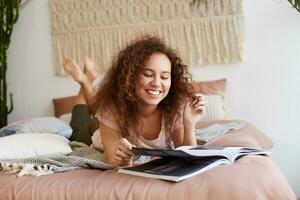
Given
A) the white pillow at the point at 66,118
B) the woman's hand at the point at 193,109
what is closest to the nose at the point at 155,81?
the woman's hand at the point at 193,109

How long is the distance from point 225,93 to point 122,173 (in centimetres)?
165

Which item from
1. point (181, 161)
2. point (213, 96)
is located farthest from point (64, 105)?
point (181, 161)

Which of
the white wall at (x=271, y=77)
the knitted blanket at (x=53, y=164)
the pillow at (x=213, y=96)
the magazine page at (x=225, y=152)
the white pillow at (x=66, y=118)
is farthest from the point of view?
the white wall at (x=271, y=77)

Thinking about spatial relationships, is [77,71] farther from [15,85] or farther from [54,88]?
[15,85]

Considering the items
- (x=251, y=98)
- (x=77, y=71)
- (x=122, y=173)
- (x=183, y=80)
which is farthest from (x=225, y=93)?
(x=122, y=173)

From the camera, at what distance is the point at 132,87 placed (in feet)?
4.75

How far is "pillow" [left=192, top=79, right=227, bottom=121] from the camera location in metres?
2.39

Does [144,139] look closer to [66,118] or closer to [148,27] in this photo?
[66,118]

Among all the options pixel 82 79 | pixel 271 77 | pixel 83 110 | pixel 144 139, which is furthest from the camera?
pixel 271 77

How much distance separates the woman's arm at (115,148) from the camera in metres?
1.27

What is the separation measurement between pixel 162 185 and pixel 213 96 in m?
1.43

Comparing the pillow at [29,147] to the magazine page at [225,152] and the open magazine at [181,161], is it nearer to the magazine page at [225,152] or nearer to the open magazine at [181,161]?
the open magazine at [181,161]

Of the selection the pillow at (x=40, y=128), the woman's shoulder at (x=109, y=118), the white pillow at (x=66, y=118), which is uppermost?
the woman's shoulder at (x=109, y=118)

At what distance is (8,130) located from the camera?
2125 millimetres
